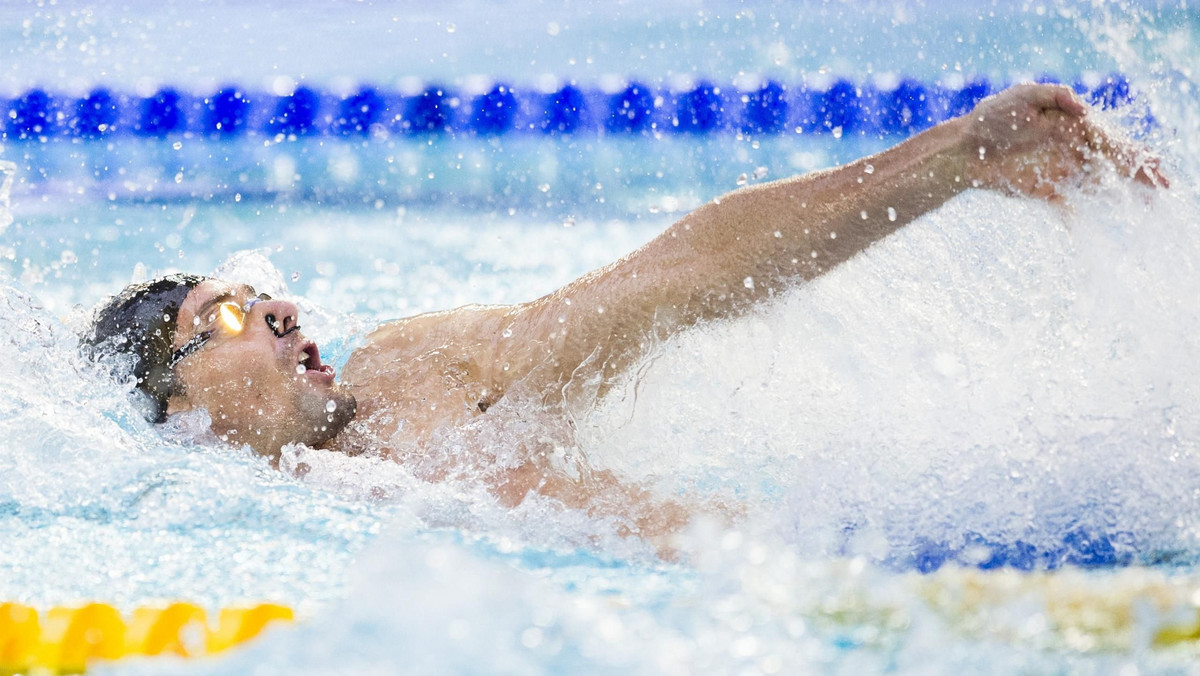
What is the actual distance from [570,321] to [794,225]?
1.33ft

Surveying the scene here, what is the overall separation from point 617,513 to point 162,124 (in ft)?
15.0

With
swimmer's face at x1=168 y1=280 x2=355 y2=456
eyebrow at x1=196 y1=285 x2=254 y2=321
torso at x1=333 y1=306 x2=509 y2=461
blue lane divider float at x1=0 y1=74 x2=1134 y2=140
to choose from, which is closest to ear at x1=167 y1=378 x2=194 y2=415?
swimmer's face at x1=168 y1=280 x2=355 y2=456

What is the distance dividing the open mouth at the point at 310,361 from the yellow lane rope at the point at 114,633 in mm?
621

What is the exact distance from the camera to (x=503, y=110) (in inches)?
214

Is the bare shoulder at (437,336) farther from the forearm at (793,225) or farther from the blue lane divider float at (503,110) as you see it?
the blue lane divider float at (503,110)

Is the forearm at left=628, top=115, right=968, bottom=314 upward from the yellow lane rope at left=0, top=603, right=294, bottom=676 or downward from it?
upward

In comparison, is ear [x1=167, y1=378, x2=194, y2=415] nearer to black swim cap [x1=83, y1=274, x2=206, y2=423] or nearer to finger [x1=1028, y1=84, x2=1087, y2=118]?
black swim cap [x1=83, y1=274, x2=206, y2=423]

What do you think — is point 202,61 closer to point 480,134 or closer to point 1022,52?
point 480,134

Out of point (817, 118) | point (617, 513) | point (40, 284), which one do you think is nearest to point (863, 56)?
point (817, 118)

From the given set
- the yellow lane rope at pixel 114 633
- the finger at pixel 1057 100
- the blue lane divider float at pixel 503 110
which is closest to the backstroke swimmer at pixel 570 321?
the finger at pixel 1057 100

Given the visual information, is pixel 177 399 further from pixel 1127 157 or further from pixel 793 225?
pixel 1127 157

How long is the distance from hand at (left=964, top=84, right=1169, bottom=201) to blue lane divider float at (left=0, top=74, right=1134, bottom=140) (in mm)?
3919

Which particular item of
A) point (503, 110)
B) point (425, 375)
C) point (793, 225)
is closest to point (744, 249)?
point (793, 225)

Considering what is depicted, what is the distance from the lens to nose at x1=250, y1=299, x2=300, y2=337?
184 cm
